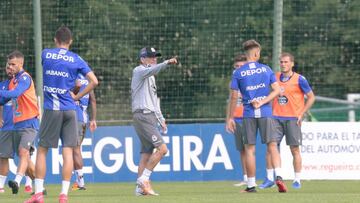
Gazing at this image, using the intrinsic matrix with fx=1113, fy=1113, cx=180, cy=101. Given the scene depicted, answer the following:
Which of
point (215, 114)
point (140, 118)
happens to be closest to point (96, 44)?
point (215, 114)

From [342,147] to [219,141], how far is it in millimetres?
2269

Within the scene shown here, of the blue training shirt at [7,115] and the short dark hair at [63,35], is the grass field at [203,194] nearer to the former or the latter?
the blue training shirt at [7,115]

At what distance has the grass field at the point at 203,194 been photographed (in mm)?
13234

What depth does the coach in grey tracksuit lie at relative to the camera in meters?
14.8

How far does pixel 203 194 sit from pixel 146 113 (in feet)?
4.35

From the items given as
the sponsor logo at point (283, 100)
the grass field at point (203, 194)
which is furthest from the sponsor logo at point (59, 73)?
the sponsor logo at point (283, 100)

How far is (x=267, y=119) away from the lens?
15070 mm

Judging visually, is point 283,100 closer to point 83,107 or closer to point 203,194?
point 203,194

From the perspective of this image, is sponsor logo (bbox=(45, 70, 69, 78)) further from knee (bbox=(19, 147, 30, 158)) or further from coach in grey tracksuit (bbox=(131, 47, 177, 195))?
knee (bbox=(19, 147, 30, 158))

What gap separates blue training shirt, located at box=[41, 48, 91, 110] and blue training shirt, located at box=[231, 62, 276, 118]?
10.4ft

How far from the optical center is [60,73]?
12414mm

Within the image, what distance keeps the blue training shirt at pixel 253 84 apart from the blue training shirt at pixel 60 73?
3.18m

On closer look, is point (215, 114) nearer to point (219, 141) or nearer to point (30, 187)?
point (219, 141)

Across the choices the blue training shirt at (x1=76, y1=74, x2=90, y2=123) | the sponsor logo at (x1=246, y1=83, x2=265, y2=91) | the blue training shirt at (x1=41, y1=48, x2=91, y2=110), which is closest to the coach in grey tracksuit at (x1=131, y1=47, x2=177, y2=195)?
the sponsor logo at (x1=246, y1=83, x2=265, y2=91)
